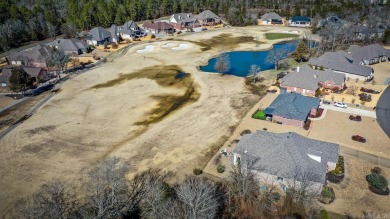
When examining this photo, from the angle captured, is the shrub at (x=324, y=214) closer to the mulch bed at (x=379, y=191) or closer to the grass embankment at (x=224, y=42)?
the mulch bed at (x=379, y=191)

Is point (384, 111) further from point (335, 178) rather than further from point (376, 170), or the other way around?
point (335, 178)

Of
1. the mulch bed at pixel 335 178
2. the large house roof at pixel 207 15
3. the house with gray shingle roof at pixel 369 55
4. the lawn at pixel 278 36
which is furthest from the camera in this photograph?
the large house roof at pixel 207 15

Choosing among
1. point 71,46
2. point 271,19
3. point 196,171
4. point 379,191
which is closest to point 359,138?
point 379,191

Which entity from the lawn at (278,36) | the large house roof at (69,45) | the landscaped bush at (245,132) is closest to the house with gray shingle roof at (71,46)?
the large house roof at (69,45)

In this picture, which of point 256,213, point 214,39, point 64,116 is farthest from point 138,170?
point 214,39

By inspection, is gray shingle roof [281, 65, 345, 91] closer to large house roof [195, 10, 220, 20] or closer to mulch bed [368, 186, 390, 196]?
mulch bed [368, 186, 390, 196]

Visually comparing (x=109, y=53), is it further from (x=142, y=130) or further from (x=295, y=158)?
(x=295, y=158)
